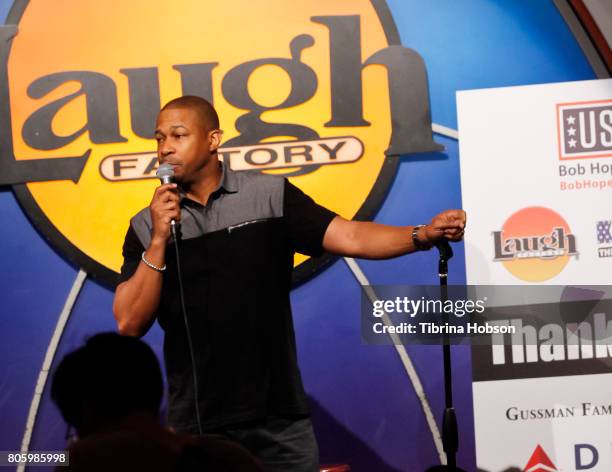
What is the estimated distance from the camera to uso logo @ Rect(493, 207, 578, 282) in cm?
372

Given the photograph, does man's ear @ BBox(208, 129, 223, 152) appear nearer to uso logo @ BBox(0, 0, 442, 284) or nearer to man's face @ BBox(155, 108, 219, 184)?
man's face @ BBox(155, 108, 219, 184)

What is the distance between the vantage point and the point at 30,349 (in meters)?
3.75

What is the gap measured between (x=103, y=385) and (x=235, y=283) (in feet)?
3.46

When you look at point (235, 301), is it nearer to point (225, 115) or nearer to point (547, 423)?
point (225, 115)

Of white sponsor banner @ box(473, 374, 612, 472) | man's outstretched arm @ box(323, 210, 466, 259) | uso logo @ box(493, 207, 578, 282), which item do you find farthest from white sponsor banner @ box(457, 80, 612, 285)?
man's outstretched arm @ box(323, 210, 466, 259)

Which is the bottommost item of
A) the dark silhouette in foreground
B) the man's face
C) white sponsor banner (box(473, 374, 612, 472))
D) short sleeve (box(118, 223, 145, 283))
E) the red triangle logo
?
the red triangle logo

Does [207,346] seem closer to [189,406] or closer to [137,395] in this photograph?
[189,406]

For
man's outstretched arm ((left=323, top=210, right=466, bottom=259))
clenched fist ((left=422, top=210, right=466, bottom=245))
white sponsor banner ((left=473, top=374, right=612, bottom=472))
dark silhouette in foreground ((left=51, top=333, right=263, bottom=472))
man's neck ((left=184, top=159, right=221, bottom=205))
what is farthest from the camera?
white sponsor banner ((left=473, top=374, right=612, bottom=472))

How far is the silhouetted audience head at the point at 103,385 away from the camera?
69.2 inches

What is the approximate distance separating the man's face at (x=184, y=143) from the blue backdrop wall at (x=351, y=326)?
3.14 feet

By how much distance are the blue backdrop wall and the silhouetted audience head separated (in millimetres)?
1993

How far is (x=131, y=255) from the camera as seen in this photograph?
2.93 m

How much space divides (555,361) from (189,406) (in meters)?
1.63

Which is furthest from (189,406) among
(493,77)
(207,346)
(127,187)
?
(493,77)
